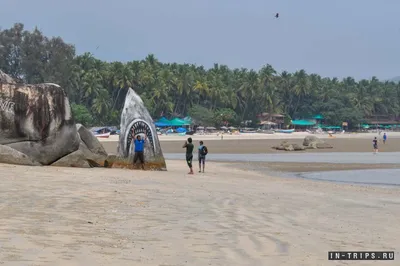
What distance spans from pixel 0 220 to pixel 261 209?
197 inches

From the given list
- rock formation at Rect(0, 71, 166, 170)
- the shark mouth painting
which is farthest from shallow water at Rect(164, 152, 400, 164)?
rock formation at Rect(0, 71, 166, 170)

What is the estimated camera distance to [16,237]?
710 cm

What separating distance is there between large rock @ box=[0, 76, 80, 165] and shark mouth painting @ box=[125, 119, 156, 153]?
2.58 m

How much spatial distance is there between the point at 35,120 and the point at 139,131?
13.1 ft

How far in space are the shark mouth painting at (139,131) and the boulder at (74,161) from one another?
1.97 metres

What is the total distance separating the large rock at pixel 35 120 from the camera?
1788 centimetres

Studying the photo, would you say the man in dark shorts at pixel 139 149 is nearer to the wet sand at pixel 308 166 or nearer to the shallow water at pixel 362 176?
the shallow water at pixel 362 176

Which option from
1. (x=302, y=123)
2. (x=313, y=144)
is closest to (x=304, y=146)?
(x=313, y=144)

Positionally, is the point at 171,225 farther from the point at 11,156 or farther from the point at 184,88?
the point at 184,88

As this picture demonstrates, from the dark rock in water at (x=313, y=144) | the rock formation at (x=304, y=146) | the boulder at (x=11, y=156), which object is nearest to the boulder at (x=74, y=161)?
the boulder at (x=11, y=156)

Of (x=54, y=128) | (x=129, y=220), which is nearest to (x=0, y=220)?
(x=129, y=220)

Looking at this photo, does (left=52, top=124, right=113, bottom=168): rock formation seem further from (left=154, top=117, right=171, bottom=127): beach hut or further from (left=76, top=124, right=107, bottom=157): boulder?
(left=154, top=117, right=171, bottom=127): beach hut

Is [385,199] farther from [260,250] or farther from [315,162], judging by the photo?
[315,162]

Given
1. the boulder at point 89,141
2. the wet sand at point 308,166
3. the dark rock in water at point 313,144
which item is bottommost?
the wet sand at point 308,166
